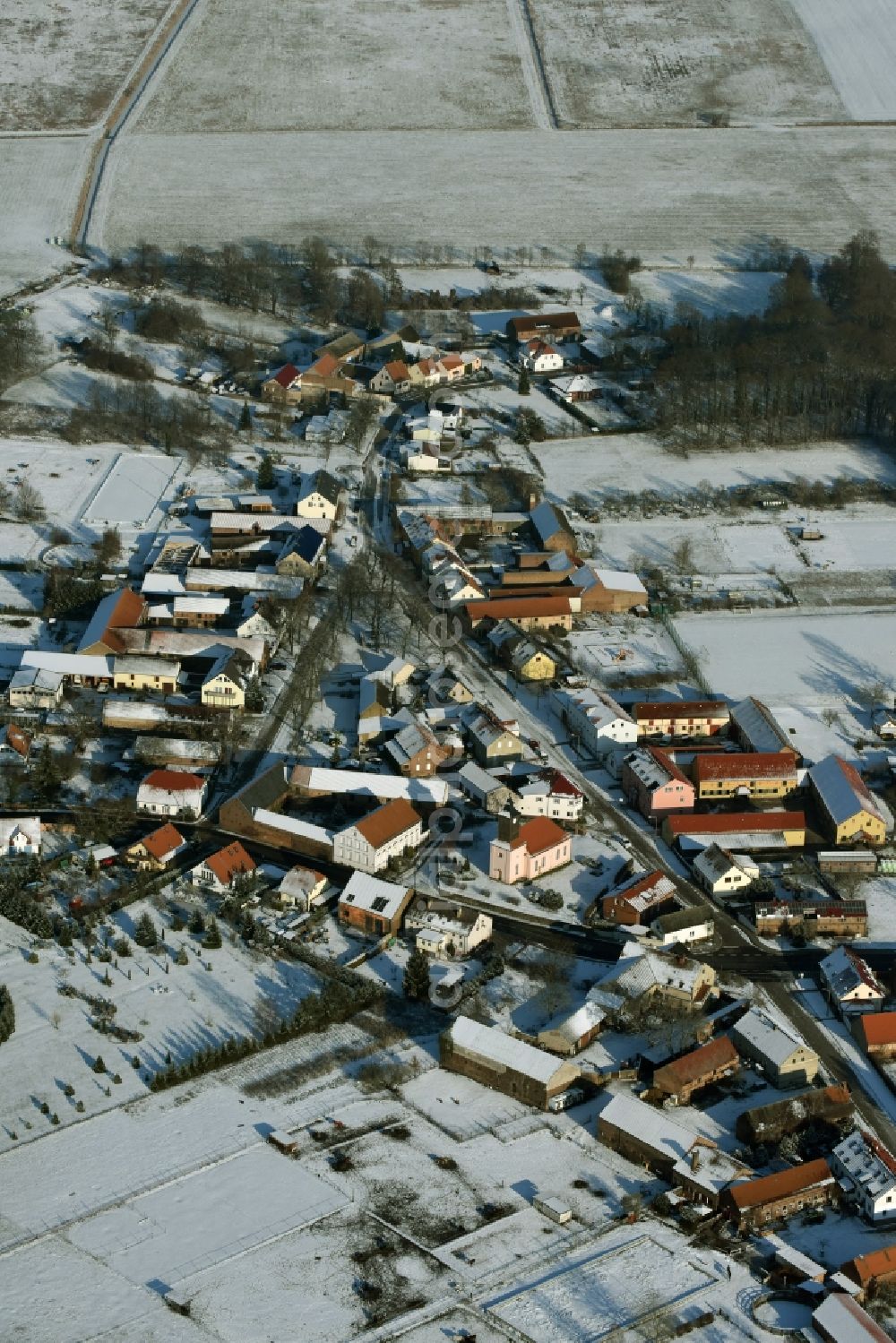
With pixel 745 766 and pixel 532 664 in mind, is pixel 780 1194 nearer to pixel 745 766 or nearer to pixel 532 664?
pixel 745 766

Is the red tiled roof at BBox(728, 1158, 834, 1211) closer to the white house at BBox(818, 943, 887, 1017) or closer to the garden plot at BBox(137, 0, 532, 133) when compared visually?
the white house at BBox(818, 943, 887, 1017)

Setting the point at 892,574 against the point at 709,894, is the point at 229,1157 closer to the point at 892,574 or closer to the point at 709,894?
the point at 709,894

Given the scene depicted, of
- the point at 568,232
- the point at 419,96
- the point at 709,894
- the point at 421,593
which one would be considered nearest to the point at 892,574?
the point at 421,593

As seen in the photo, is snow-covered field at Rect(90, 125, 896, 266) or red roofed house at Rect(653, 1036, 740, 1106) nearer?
red roofed house at Rect(653, 1036, 740, 1106)

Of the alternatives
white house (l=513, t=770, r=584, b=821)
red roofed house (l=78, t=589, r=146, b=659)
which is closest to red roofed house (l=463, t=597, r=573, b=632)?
white house (l=513, t=770, r=584, b=821)

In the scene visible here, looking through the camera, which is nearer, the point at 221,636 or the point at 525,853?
the point at 525,853
